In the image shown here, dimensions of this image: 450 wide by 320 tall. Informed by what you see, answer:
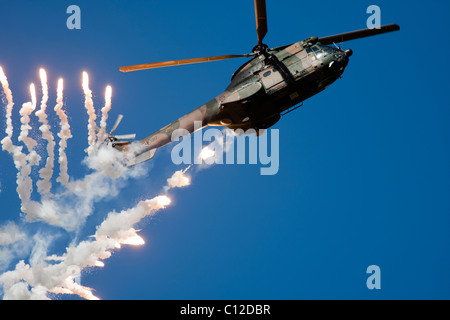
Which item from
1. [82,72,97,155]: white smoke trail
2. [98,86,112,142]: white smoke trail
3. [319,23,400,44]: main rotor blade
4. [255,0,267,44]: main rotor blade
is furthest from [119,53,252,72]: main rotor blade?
[319,23,400,44]: main rotor blade

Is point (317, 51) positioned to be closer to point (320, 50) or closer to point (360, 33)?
point (320, 50)

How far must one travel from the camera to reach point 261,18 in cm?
2058

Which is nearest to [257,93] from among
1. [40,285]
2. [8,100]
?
[8,100]

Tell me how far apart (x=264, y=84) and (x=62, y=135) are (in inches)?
495

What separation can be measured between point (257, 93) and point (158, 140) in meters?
5.85

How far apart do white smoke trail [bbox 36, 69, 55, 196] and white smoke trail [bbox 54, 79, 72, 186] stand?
19.9 inches

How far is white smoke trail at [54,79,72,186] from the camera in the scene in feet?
82.3

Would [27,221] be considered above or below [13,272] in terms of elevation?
above

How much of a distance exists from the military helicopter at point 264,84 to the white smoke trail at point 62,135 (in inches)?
158

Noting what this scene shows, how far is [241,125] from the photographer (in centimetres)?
2272

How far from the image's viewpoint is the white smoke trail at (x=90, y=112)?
2386cm

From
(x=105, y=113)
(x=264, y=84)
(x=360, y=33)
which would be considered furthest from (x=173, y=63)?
(x=360, y=33)
